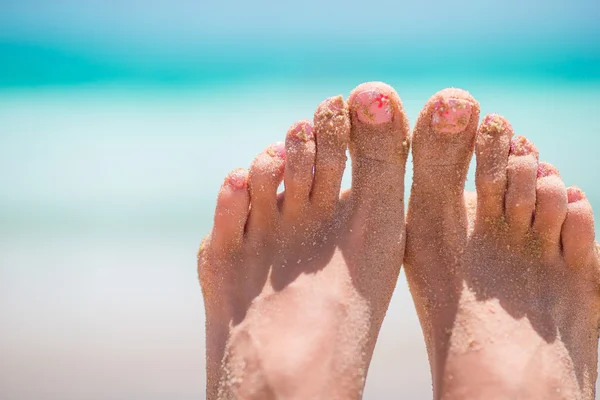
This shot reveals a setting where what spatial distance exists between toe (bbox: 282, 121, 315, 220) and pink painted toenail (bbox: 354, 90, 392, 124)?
11 centimetres

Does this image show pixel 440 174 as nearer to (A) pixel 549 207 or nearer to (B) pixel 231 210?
(A) pixel 549 207

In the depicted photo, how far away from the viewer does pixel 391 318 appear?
1.65 metres

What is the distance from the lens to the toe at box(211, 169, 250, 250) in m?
1.20

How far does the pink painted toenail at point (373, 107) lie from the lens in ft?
3.74

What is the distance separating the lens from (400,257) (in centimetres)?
121

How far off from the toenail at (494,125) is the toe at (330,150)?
0.92ft

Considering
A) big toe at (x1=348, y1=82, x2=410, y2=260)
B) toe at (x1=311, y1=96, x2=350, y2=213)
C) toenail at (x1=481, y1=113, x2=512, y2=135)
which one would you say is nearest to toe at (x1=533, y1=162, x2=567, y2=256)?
toenail at (x1=481, y1=113, x2=512, y2=135)

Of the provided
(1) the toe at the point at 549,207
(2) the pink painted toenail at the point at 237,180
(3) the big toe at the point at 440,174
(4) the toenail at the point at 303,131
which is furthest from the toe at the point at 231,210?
(1) the toe at the point at 549,207

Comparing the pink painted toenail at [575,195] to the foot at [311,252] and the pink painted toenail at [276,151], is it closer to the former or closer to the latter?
the foot at [311,252]

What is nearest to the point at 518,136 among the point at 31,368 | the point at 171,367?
the point at 171,367

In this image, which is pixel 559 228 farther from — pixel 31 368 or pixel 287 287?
pixel 31 368

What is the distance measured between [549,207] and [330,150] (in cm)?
47

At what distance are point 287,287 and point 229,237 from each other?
0.17 m

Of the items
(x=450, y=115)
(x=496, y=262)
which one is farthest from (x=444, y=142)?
(x=496, y=262)
